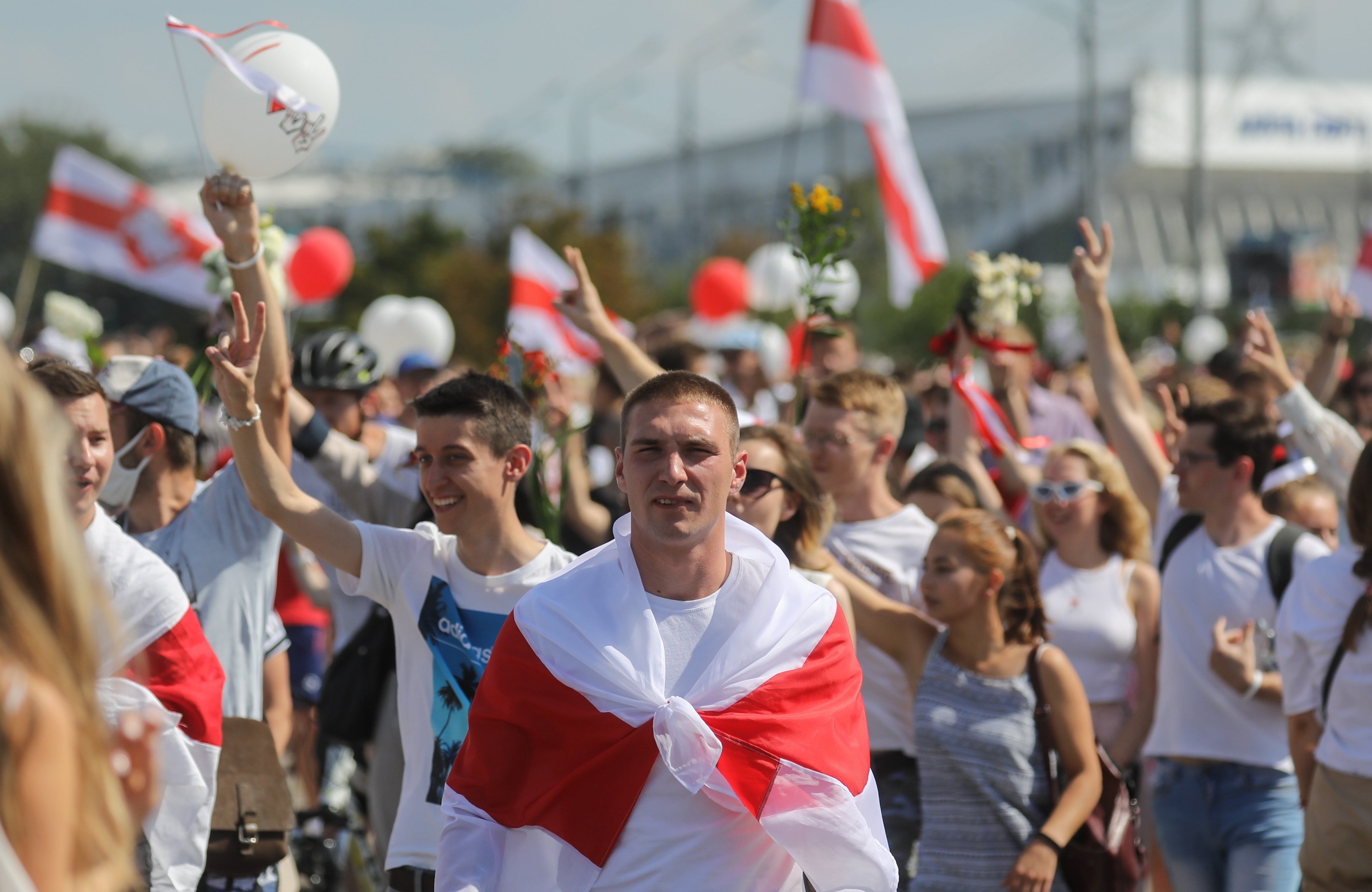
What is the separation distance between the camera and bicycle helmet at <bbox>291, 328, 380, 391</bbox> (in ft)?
20.4

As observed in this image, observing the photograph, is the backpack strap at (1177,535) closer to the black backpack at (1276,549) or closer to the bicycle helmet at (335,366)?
the black backpack at (1276,549)

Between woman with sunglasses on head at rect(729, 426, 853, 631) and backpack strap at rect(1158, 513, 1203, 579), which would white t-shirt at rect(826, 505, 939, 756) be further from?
backpack strap at rect(1158, 513, 1203, 579)

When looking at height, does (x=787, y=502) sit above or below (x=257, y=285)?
below

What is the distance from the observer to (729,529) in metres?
3.37

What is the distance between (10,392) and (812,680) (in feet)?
5.85

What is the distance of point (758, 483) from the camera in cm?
438

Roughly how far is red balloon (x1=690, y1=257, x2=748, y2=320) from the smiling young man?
1485 centimetres

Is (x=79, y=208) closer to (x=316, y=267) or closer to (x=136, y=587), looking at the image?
(x=316, y=267)

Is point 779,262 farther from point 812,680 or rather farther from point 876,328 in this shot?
point 876,328

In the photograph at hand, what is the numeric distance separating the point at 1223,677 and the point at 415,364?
490 centimetres

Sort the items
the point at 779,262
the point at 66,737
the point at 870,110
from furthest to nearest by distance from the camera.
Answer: the point at 779,262
the point at 870,110
the point at 66,737

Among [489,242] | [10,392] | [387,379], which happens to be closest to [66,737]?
[10,392]

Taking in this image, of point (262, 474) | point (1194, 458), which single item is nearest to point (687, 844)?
point (262, 474)

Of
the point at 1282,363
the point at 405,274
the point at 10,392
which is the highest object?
the point at 10,392
